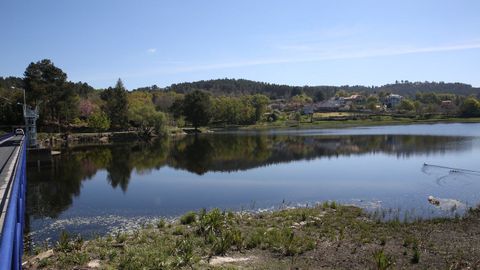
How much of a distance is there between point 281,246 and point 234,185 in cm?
1951

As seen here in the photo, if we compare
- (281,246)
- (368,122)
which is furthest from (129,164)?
(368,122)

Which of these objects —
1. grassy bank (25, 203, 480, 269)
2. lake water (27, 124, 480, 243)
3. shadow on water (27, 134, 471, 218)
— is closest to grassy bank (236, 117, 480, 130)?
shadow on water (27, 134, 471, 218)

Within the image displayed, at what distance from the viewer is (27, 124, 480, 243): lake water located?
25.0 metres

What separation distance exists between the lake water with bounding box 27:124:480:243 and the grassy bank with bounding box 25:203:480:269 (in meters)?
4.30

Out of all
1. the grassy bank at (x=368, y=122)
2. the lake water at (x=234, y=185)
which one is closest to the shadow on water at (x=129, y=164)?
the lake water at (x=234, y=185)

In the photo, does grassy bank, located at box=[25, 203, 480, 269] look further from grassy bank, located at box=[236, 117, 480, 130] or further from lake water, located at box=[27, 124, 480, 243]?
grassy bank, located at box=[236, 117, 480, 130]

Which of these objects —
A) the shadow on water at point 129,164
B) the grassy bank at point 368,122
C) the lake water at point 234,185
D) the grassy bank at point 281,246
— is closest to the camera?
the grassy bank at point 281,246

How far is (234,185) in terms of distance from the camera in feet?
115

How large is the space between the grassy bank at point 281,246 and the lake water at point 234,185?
430 cm

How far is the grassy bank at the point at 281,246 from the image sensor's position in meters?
13.7

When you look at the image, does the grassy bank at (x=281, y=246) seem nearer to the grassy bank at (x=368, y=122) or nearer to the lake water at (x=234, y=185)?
the lake water at (x=234, y=185)

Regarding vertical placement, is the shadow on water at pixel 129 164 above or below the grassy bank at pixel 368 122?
below

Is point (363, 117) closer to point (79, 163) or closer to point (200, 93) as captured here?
point (200, 93)

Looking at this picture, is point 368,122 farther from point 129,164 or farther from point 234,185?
point 234,185
